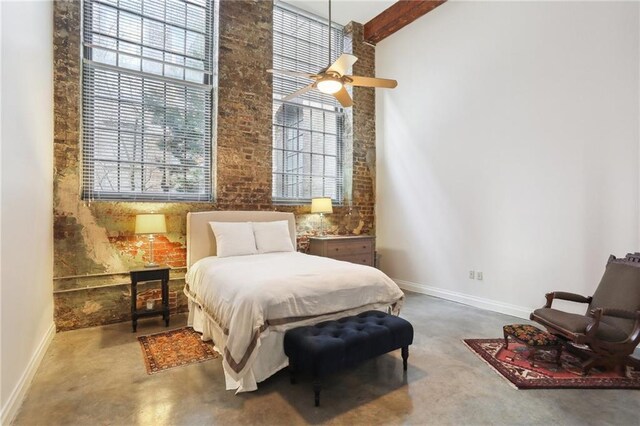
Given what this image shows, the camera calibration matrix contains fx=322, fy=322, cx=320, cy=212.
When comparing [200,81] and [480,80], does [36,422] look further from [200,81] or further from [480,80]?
[480,80]

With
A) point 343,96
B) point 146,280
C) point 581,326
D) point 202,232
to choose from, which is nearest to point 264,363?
point 146,280

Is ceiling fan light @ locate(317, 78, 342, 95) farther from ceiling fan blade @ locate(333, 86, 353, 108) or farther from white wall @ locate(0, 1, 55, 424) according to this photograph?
white wall @ locate(0, 1, 55, 424)

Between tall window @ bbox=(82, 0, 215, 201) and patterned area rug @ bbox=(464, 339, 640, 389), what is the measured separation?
150 inches

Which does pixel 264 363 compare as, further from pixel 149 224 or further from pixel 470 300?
pixel 470 300

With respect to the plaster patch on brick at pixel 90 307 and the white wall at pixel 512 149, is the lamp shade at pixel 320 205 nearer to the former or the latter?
the white wall at pixel 512 149

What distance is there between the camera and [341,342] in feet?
7.09

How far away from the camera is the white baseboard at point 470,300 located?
3906 mm

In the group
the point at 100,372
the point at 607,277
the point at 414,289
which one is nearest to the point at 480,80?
the point at 607,277

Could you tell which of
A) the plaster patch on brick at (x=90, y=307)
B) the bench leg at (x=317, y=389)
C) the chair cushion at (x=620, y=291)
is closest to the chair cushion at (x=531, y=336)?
the chair cushion at (x=620, y=291)

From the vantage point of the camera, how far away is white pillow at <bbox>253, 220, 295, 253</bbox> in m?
4.04

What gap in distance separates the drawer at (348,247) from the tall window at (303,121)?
991 millimetres

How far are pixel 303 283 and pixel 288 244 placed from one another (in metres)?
1.71

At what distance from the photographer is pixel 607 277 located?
289cm

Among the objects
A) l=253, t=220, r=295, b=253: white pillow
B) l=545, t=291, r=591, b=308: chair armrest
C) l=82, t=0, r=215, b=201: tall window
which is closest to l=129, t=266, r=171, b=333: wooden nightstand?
l=82, t=0, r=215, b=201: tall window
